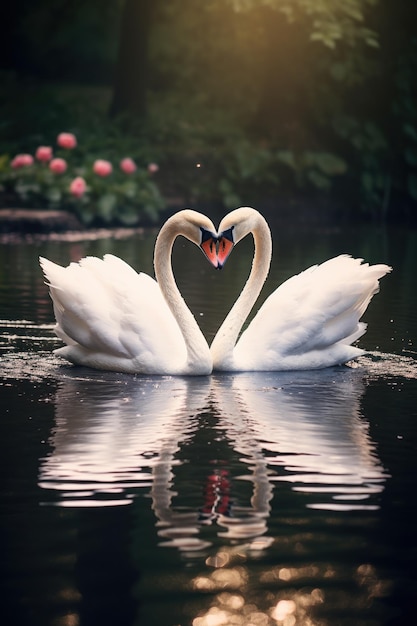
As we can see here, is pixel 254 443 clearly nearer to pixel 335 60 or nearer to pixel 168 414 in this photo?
pixel 168 414

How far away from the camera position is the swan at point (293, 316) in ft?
29.8

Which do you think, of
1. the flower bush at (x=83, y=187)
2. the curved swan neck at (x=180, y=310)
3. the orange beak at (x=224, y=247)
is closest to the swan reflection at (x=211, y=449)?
the curved swan neck at (x=180, y=310)

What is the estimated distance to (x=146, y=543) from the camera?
505 centimetres

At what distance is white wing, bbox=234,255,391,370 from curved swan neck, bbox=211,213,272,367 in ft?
0.37

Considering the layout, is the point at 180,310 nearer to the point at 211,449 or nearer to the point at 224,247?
the point at 224,247

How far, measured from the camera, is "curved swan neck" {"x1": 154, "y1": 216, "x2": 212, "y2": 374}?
884 cm

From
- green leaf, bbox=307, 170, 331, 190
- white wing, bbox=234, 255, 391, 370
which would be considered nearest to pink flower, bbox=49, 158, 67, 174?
green leaf, bbox=307, 170, 331, 190

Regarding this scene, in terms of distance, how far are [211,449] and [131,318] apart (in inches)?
89.6

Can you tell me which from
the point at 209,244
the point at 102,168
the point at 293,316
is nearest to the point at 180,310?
the point at 209,244

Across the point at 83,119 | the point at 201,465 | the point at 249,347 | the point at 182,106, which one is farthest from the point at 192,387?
the point at 182,106

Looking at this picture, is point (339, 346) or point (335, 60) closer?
point (339, 346)

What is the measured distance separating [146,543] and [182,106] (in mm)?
23848

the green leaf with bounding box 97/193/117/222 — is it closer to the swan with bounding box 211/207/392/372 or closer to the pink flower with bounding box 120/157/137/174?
the pink flower with bounding box 120/157/137/174

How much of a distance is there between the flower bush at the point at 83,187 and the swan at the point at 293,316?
450 inches
